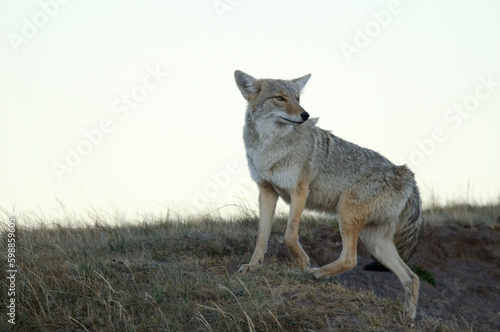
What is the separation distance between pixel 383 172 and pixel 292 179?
4.88 ft

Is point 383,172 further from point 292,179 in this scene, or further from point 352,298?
point 352,298

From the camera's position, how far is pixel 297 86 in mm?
8688

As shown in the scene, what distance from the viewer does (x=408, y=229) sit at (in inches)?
341

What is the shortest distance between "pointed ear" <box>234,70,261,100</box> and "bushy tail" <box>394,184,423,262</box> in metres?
2.76

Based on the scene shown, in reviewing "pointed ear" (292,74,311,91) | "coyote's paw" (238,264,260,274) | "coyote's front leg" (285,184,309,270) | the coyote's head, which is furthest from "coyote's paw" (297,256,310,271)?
"pointed ear" (292,74,311,91)

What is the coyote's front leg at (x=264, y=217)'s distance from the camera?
7930 mm

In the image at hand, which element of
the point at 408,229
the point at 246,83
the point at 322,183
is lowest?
the point at 408,229

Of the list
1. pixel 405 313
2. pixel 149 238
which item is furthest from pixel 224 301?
pixel 149 238

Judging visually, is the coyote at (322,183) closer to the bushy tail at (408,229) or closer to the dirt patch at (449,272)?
the bushy tail at (408,229)

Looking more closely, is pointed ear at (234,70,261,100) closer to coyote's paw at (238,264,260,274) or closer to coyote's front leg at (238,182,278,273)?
coyote's front leg at (238,182,278,273)

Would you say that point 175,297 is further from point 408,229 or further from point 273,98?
point 408,229

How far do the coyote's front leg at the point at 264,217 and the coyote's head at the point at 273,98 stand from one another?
0.98m

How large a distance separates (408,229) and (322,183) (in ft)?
4.93

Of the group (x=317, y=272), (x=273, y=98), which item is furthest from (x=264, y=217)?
(x=273, y=98)
